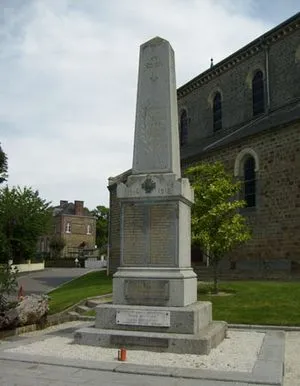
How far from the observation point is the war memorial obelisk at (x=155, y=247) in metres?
7.89

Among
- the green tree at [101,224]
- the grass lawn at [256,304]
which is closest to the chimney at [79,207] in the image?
the green tree at [101,224]

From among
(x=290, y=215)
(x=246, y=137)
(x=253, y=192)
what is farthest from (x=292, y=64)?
(x=290, y=215)

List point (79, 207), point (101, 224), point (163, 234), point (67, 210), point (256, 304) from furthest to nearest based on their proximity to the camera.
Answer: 1. point (101, 224)
2. point (67, 210)
3. point (79, 207)
4. point (256, 304)
5. point (163, 234)

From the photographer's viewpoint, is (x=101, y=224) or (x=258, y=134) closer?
(x=258, y=134)

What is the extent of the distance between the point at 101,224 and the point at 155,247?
73574mm

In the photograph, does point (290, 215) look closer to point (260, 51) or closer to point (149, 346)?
point (260, 51)

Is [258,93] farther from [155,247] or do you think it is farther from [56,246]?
[56,246]

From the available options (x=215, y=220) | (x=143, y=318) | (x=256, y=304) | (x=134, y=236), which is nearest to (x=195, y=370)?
(x=143, y=318)

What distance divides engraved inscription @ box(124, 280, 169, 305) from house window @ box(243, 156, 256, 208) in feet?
52.3

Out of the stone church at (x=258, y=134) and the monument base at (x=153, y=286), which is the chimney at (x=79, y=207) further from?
the monument base at (x=153, y=286)

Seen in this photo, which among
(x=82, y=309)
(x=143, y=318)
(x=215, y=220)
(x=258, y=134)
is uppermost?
(x=258, y=134)

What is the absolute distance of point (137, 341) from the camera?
7699mm

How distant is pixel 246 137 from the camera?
23641mm

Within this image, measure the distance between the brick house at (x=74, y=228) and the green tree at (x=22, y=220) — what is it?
21975 mm
